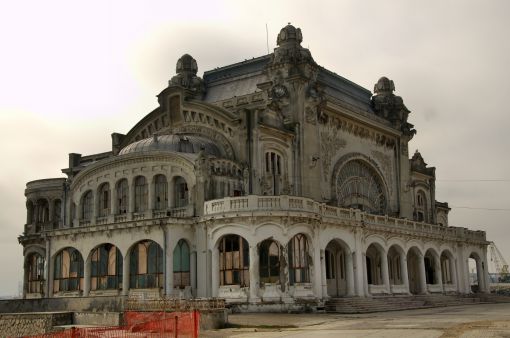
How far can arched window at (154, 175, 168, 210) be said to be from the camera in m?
50.6

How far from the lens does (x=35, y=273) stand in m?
62.6

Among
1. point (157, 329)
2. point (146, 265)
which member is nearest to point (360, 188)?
point (146, 265)

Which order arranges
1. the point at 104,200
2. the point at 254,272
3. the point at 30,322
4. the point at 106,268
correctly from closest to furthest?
the point at 30,322, the point at 254,272, the point at 106,268, the point at 104,200

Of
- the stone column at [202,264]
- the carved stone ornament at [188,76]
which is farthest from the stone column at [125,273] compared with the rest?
the carved stone ornament at [188,76]

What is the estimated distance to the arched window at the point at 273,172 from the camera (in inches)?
2068

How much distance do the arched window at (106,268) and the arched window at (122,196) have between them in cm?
400

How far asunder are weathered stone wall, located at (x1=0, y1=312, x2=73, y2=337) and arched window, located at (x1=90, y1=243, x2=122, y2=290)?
12038 millimetres

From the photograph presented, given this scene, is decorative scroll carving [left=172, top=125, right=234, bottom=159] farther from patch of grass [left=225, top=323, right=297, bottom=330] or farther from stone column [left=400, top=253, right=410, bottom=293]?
patch of grass [left=225, top=323, right=297, bottom=330]

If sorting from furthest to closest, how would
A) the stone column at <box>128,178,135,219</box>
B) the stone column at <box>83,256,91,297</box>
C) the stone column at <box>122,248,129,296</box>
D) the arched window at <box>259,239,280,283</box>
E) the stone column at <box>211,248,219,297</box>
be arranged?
the stone column at <box>128,178,135,219</box> → the stone column at <box>83,256,91,297</box> → the stone column at <box>122,248,129,296</box> → the stone column at <box>211,248,219,297</box> → the arched window at <box>259,239,280,283</box>

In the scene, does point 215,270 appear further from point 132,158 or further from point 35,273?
point 35,273

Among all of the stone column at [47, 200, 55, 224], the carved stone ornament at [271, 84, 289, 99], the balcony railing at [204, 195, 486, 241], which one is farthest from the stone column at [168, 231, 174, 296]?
the stone column at [47, 200, 55, 224]

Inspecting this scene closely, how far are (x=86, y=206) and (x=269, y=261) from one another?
740 inches

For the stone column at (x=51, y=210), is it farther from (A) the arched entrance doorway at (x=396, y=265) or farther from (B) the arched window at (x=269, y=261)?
(A) the arched entrance doorway at (x=396, y=265)

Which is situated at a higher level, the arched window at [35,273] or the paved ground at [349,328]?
the arched window at [35,273]
